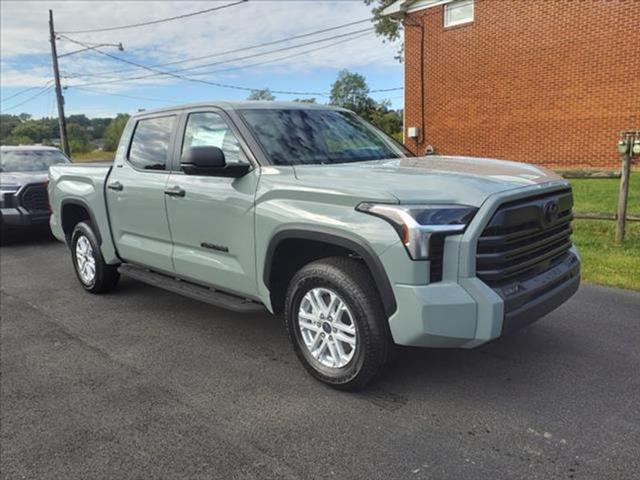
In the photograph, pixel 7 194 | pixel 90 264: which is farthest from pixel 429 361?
pixel 7 194

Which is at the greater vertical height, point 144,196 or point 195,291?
point 144,196

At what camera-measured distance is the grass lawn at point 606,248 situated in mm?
5648

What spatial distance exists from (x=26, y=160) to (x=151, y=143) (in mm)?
6816

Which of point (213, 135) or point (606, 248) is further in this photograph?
point (606, 248)

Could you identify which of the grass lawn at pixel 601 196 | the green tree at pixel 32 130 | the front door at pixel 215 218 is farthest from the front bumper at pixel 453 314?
the green tree at pixel 32 130

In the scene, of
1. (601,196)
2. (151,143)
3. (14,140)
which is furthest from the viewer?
(14,140)

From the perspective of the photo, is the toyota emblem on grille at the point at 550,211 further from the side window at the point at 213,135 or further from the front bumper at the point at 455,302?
the side window at the point at 213,135

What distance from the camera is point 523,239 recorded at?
3.18 m

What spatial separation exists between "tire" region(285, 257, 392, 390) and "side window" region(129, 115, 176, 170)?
6.42ft

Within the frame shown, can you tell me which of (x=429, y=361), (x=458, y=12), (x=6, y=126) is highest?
(x=458, y=12)

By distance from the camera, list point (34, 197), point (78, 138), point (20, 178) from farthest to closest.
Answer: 1. point (78, 138)
2. point (20, 178)
3. point (34, 197)

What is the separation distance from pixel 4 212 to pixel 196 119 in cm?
635

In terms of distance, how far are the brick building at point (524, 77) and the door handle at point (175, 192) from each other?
13404 millimetres

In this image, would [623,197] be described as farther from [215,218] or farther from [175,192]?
[175,192]
